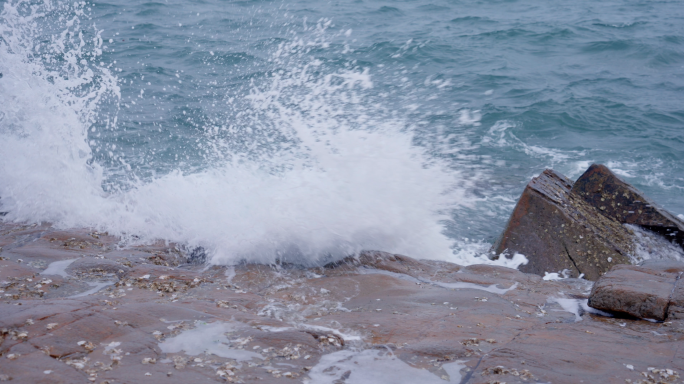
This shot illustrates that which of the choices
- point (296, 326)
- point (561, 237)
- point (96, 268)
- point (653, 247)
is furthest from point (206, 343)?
point (653, 247)

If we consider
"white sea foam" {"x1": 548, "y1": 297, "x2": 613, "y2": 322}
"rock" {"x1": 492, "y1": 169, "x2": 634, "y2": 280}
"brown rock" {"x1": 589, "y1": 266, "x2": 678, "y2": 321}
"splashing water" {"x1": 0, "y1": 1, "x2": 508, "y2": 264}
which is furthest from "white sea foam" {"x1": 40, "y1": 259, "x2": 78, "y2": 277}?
"rock" {"x1": 492, "y1": 169, "x2": 634, "y2": 280}

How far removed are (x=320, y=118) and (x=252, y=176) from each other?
2.25 metres

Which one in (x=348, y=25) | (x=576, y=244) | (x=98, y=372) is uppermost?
(x=348, y=25)

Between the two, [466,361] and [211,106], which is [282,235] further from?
[211,106]

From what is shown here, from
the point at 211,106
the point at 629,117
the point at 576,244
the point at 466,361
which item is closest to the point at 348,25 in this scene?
the point at 211,106

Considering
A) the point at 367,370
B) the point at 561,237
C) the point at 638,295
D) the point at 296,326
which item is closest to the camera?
the point at 367,370

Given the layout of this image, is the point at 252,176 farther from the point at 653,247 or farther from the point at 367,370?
the point at 653,247

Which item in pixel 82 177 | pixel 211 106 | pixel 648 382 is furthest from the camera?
pixel 211 106

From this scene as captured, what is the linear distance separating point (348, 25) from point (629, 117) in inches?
307

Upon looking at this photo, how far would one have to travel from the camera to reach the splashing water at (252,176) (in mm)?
4402

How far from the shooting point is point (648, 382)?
2240 mm

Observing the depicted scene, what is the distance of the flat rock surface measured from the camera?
7.29ft

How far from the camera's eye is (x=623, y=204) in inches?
202

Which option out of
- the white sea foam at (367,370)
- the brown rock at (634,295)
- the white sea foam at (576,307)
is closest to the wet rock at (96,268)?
the white sea foam at (367,370)
